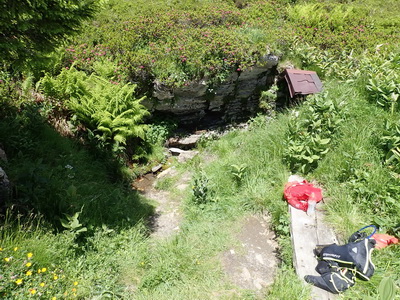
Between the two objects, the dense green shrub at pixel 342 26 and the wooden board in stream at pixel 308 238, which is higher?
the dense green shrub at pixel 342 26

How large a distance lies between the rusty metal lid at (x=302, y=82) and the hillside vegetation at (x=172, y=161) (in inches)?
19.5

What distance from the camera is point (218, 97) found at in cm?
884

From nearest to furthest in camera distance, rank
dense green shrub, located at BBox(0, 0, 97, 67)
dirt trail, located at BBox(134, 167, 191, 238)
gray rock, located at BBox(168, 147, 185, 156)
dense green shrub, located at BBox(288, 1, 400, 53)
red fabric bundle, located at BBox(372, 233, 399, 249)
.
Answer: dense green shrub, located at BBox(0, 0, 97, 67) < red fabric bundle, located at BBox(372, 233, 399, 249) < dirt trail, located at BBox(134, 167, 191, 238) < gray rock, located at BBox(168, 147, 185, 156) < dense green shrub, located at BBox(288, 1, 400, 53)

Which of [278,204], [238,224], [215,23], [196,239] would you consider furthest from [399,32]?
[196,239]

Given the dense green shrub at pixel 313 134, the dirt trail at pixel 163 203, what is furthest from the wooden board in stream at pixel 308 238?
the dirt trail at pixel 163 203

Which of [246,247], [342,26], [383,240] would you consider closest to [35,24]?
[246,247]

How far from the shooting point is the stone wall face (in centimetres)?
821

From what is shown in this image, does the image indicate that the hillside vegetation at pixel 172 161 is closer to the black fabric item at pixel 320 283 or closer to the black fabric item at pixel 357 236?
the black fabric item at pixel 320 283

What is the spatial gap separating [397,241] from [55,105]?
7.19 metres

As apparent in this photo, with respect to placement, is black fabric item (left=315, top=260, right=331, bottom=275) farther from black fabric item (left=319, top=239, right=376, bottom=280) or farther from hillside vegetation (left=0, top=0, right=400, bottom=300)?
hillside vegetation (left=0, top=0, right=400, bottom=300)

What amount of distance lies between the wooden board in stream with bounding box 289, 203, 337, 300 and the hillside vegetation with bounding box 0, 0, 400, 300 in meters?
0.17

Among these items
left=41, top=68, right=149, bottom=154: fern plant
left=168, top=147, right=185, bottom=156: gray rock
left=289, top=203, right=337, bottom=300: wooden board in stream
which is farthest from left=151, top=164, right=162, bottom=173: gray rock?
left=289, top=203, right=337, bottom=300: wooden board in stream

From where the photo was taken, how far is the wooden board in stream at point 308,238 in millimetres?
3926

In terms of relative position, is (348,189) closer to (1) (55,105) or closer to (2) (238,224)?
(2) (238,224)
